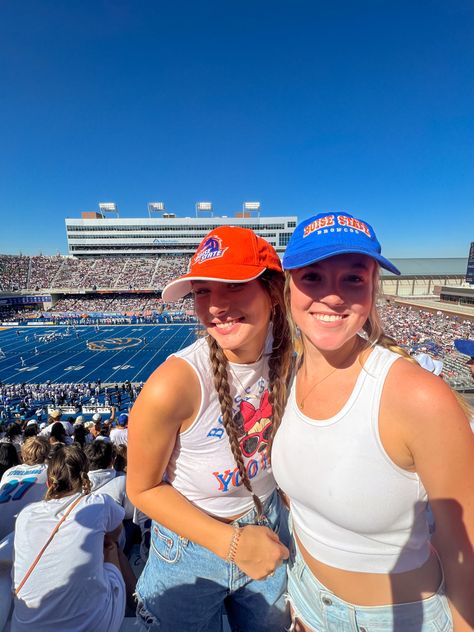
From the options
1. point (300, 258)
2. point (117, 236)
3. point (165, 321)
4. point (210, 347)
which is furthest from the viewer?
point (117, 236)

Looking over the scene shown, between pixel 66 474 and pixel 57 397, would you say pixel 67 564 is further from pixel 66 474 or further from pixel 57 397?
pixel 57 397

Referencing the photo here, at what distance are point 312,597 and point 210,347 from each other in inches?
54.0

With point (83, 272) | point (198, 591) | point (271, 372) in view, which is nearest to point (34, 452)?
point (198, 591)

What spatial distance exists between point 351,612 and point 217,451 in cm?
94

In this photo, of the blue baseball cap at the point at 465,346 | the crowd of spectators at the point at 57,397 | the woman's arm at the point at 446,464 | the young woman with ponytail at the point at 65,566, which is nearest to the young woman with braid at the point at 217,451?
the young woman with ponytail at the point at 65,566

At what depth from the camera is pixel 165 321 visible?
1665 inches

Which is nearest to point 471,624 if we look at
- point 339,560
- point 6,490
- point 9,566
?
point 339,560

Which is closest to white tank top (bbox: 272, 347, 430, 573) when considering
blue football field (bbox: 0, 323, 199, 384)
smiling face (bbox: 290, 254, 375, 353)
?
smiling face (bbox: 290, 254, 375, 353)

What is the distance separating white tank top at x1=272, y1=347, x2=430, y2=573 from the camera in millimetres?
1186

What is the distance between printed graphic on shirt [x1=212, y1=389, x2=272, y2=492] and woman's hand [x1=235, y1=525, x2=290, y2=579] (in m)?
0.27

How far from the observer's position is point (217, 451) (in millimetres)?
1608

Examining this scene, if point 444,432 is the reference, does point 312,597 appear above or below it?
below

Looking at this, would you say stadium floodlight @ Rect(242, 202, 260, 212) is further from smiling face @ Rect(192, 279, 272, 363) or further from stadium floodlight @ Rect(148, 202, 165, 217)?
smiling face @ Rect(192, 279, 272, 363)

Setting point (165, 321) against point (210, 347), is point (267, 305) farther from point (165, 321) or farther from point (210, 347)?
point (165, 321)
